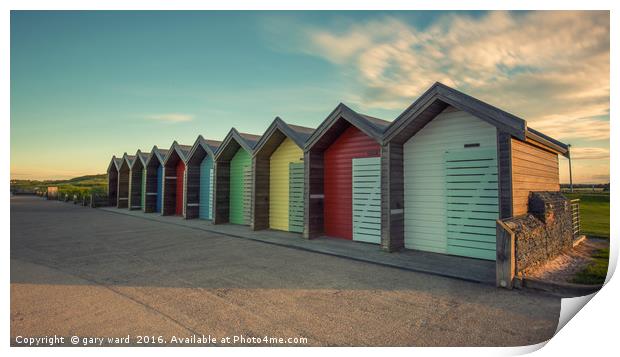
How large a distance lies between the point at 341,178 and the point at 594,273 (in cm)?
800

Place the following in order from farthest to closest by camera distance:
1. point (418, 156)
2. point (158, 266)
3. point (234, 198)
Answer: point (234, 198), point (418, 156), point (158, 266)

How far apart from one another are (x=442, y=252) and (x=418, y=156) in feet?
10.3

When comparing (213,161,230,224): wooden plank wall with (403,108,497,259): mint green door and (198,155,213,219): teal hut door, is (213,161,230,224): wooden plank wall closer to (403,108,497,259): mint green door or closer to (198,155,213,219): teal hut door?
(198,155,213,219): teal hut door

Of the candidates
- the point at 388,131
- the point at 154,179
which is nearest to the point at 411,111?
the point at 388,131

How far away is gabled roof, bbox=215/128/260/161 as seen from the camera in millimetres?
16067

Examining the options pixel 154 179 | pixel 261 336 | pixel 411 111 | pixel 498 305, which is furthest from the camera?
pixel 154 179

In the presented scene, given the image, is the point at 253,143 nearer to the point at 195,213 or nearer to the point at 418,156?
the point at 195,213

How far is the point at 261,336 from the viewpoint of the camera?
456cm

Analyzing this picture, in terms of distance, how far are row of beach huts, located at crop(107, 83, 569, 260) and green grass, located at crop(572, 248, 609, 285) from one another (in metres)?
1.84

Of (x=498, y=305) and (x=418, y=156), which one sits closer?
(x=498, y=305)

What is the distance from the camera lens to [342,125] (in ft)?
41.3

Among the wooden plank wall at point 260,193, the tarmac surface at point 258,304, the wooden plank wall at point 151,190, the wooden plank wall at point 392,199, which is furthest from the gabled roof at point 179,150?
the wooden plank wall at point 392,199

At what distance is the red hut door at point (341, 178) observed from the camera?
12432mm

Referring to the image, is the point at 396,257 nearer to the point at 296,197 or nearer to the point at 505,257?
the point at 505,257
